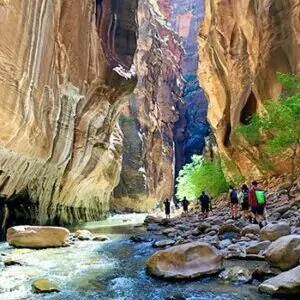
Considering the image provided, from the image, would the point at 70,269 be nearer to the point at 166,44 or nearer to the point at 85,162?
the point at 85,162

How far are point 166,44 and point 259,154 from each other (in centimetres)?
4624

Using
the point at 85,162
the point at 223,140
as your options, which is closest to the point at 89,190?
the point at 85,162

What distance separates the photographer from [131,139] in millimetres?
48688

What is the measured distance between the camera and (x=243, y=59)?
29266mm

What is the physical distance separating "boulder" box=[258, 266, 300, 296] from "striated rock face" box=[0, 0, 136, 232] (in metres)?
7.61

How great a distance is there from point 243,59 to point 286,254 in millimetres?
25408

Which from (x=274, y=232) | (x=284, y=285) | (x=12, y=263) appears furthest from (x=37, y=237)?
(x=284, y=285)

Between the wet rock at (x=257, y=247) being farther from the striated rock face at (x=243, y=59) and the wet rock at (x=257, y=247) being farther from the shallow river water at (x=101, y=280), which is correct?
the striated rock face at (x=243, y=59)

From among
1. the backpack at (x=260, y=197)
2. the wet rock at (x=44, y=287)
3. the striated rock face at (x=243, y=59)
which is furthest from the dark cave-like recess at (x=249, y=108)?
the wet rock at (x=44, y=287)

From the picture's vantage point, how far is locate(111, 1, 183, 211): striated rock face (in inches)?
1875

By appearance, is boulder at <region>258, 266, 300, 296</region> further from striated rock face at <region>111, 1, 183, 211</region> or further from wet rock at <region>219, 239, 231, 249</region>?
striated rock face at <region>111, 1, 183, 211</region>

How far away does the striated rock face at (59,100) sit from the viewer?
10328mm

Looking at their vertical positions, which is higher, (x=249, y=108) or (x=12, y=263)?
(x=249, y=108)

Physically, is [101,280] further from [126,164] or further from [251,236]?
[126,164]
